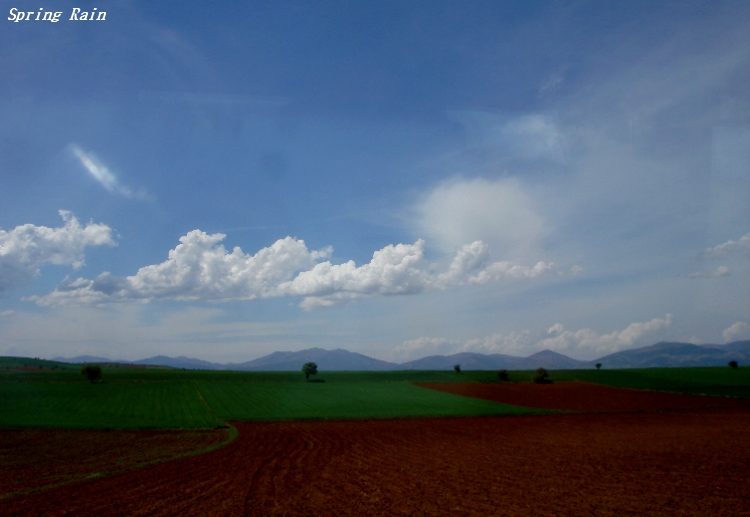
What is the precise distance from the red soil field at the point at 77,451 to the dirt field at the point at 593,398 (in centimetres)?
4701

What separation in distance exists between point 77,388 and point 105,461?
58886 millimetres

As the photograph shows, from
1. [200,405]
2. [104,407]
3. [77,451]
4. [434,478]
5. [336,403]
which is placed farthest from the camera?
[336,403]

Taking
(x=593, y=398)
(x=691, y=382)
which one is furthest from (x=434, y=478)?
(x=691, y=382)

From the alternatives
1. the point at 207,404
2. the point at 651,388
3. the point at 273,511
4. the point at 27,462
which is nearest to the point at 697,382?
the point at 651,388

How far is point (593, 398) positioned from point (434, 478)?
59734 mm

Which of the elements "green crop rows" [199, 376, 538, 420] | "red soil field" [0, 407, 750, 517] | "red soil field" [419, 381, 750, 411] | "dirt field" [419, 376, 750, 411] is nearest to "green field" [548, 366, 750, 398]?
"red soil field" [419, 381, 750, 411]

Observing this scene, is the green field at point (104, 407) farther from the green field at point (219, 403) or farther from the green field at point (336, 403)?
the green field at point (336, 403)

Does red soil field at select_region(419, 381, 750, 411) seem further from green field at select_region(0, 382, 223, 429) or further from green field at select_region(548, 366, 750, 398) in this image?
green field at select_region(0, 382, 223, 429)

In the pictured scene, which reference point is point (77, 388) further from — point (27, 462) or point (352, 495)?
point (352, 495)

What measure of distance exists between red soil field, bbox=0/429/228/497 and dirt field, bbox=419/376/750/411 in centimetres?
4701

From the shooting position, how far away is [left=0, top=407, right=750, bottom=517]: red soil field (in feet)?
49.1

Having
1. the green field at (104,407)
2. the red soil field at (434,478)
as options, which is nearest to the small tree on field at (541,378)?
the red soil field at (434,478)

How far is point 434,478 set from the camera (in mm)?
19625

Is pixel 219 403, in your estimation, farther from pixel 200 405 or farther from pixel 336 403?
pixel 336 403
